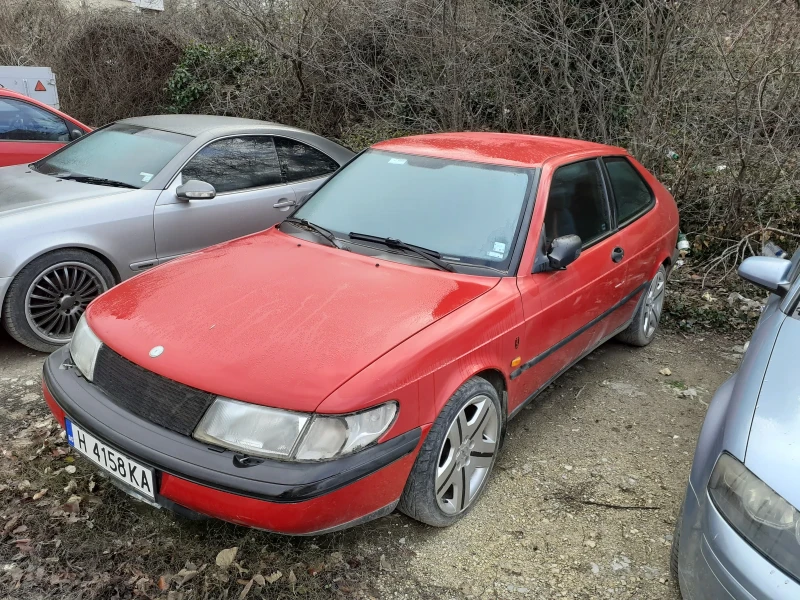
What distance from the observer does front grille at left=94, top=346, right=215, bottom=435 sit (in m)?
2.21

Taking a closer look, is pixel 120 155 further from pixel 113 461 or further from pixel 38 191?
pixel 113 461

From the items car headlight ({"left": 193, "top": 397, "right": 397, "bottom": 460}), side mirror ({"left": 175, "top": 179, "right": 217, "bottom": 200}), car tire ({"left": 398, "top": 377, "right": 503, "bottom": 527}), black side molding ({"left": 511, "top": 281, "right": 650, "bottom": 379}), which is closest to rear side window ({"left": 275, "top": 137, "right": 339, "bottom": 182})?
side mirror ({"left": 175, "top": 179, "right": 217, "bottom": 200})

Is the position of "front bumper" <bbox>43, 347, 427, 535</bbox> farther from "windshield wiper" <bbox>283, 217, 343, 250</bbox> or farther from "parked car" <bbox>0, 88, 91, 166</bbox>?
"parked car" <bbox>0, 88, 91, 166</bbox>

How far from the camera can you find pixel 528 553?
263 centimetres

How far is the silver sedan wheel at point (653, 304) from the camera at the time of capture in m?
4.43

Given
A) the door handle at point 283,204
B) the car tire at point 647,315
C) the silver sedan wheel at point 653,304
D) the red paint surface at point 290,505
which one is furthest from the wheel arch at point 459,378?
the door handle at point 283,204

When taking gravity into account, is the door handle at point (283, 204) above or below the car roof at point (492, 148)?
below

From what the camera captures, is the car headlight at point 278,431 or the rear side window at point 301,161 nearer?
the car headlight at point 278,431

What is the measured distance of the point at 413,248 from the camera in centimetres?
303

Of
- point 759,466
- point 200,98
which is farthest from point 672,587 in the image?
point 200,98

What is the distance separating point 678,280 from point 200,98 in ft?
28.7

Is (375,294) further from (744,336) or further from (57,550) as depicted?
(744,336)

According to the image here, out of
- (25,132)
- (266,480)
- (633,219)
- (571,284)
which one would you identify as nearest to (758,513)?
(266,480)

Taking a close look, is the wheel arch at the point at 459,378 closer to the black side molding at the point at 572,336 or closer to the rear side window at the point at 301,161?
the black side molding at the point at 572,336
